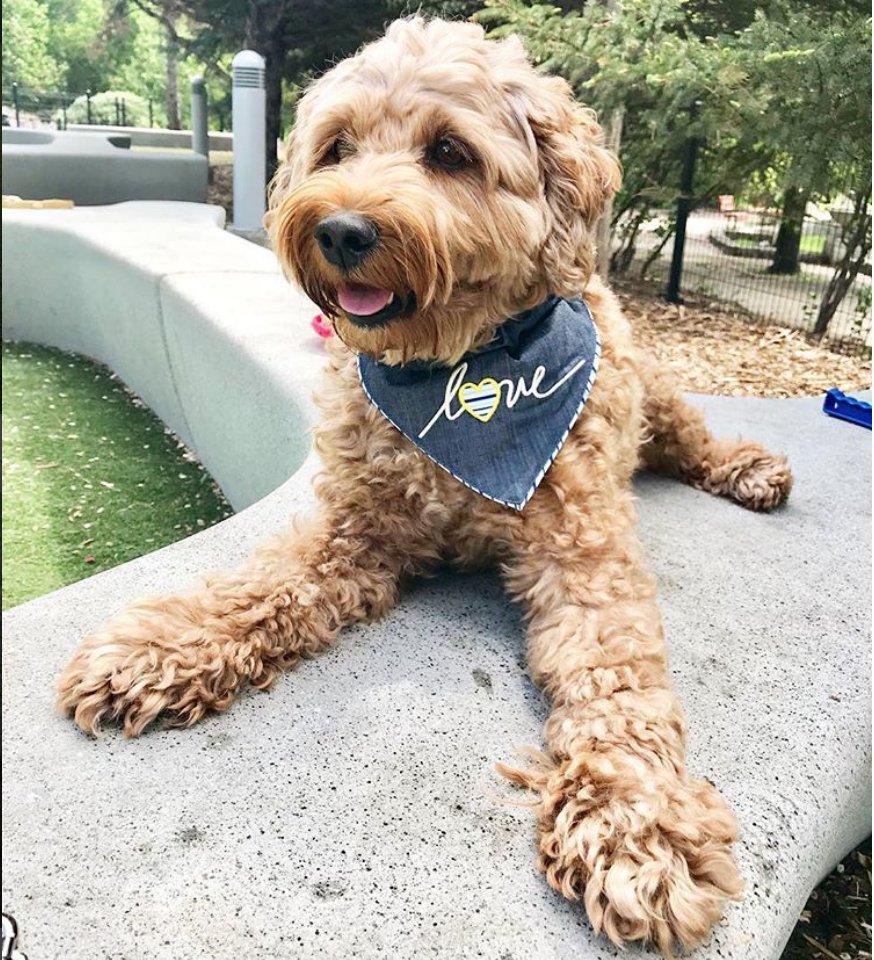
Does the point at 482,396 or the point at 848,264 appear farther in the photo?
the point at 848,264

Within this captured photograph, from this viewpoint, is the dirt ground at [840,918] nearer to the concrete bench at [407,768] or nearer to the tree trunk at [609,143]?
the concrete bench at [407,768]

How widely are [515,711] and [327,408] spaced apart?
95 centimetres

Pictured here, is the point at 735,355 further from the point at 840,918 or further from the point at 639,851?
the point at 639,851

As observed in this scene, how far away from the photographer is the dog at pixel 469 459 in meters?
1.66

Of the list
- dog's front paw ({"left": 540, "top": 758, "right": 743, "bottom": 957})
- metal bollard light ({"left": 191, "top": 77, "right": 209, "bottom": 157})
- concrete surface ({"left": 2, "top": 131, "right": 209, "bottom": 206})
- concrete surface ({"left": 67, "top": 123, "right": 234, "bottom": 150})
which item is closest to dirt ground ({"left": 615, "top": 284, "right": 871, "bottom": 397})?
dog's front paw ({"left": 540, "top": 758, "right": 743, "bottom": 957})

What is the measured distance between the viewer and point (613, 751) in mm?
1665

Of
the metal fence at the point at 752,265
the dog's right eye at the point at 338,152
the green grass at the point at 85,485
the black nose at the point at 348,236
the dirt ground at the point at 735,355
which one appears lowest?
the green grass at the point at 85,485

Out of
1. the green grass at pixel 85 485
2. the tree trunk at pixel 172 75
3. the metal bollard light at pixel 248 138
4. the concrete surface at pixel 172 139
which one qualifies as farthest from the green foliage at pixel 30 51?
the green grass at pixel 85 485

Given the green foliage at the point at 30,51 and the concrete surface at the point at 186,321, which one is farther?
the green foliage at the point at 30,51

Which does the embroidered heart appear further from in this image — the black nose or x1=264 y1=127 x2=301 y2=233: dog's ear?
x1=264 y1=127 x2=301 y2=233: dog's ear

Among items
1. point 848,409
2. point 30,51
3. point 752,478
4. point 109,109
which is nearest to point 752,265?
point 848,409

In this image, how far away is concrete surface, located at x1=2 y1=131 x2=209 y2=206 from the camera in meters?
10.3

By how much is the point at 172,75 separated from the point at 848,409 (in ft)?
50.1

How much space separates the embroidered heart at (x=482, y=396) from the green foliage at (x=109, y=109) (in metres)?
22.2
